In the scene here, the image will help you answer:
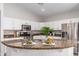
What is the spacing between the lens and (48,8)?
1.54 m

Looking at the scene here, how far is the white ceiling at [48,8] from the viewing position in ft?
5.03

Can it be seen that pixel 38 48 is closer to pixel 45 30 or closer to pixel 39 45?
pixel 39 45

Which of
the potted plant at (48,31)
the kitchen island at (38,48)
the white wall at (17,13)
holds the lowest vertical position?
the kitchen island at (38,48)

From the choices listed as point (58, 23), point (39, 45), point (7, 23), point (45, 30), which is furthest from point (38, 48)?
point (7, 23)

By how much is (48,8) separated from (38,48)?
580mm

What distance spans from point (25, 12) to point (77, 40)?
2.73 feet

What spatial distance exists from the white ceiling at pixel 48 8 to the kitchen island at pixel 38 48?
42cm

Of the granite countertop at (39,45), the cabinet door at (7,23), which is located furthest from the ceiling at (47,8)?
the granite countertop at (39,45)

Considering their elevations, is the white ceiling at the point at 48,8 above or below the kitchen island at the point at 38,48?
above

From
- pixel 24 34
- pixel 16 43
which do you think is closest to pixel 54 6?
pixel 24 34

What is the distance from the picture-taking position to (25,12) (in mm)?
1534

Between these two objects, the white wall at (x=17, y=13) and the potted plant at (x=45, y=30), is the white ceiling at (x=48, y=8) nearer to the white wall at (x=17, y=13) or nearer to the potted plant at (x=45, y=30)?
the white wall at (x=17, y=13)

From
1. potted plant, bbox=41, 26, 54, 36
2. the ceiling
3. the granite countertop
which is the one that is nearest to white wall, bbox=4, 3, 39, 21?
the ceiling

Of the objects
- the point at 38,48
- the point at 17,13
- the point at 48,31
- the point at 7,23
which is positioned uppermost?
the point at 17,13
